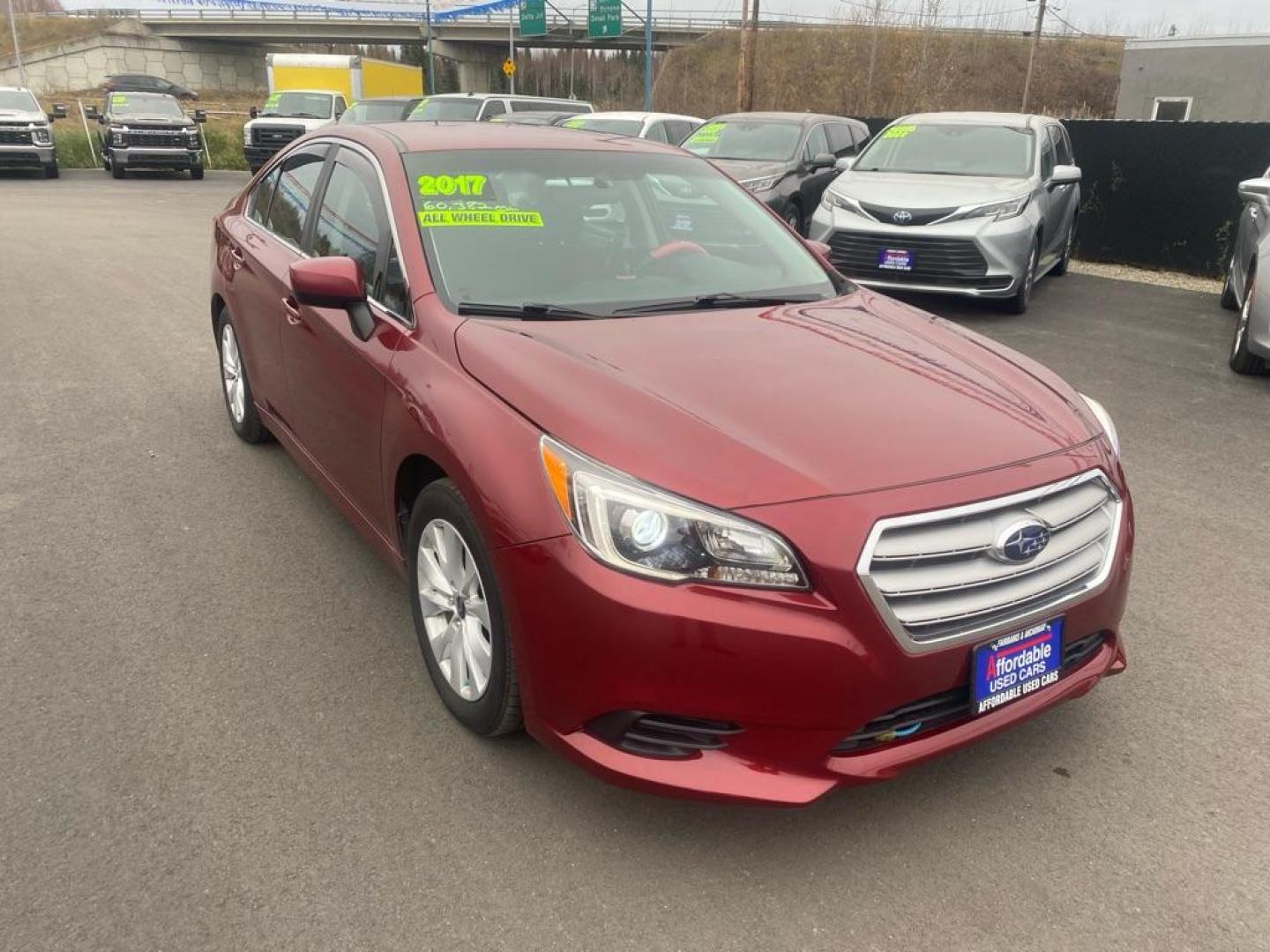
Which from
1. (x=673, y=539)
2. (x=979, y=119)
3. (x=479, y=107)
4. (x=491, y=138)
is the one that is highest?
(x=491, y=138)

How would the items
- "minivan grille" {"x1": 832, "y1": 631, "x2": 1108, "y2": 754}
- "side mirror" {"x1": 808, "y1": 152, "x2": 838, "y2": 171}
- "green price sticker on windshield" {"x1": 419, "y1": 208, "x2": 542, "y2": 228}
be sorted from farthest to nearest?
"side mirror" {"x1": 808, "y1": 152, "x2": 838, "y2": 171} < "green price sticker on windshield" {"x1": 419, "y1": 208, "x2": 542, "y2": 228} < "minivan grille" {"x1": 832, "y1": 631, "x2": 1108, "y2": 754}

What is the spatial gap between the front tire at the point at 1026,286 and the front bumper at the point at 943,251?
133mm

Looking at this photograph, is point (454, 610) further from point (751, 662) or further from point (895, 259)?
point (895, 259)

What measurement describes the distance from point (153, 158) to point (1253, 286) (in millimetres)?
22576

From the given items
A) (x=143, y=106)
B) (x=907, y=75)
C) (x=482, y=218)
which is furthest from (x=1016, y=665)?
(x=907, y=75)

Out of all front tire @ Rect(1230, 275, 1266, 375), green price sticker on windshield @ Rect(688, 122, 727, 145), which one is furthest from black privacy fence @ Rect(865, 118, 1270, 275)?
front tire @ Rect(1230, 275, 1266, 375)

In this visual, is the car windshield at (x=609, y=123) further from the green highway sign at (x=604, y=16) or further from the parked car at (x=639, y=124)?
the green highway sign at (x=604, y=16)

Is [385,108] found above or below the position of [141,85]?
above

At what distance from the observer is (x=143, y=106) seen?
912 inches

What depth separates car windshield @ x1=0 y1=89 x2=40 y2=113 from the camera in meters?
21.3

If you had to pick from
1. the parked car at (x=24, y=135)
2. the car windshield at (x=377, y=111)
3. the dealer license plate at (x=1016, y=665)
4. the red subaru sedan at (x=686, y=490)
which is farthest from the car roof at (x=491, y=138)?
the parked car at (x=24, y=135)

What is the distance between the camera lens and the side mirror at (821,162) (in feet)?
37.2

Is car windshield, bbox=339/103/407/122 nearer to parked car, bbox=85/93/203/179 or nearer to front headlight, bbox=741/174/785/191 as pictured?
parked car, bbox=85/93/203/179

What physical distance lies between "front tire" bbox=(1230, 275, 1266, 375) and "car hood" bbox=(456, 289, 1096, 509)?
4681 mm
